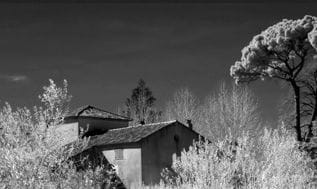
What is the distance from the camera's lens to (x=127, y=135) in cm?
3788

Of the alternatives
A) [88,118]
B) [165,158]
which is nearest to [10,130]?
[165,158]

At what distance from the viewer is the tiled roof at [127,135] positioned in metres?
36.5

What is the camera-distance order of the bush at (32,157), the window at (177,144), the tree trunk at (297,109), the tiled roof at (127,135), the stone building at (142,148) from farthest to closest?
1. the window at (177,144)
2. the tiled roof at (127,135)
3. the stone building at (142,148)
4. the tree trunk at (297,109)
5. the bush at (32,157)

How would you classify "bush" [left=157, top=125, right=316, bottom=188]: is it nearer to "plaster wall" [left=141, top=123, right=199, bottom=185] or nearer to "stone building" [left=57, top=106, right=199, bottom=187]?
"stone building" [left=57, top=106, right=199, bottom=187]

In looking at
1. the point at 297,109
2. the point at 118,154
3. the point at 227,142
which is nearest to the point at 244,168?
the point at 227,142

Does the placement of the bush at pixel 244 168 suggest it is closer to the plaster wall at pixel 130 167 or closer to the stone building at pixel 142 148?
the stone building at pixel 142 148

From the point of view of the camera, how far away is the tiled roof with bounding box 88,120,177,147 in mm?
36472

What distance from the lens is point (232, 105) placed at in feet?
143

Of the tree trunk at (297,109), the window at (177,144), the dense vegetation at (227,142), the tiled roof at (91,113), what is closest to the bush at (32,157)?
the dense vegetation at (227,142)

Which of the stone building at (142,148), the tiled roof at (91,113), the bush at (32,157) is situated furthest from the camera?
the tiled roof at (91,113)

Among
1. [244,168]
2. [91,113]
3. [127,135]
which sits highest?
[91,113]

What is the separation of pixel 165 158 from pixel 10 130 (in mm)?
26882

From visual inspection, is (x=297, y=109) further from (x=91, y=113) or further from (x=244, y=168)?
(x=244, y=168)

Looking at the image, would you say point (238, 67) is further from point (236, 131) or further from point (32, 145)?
point (32, 145)
